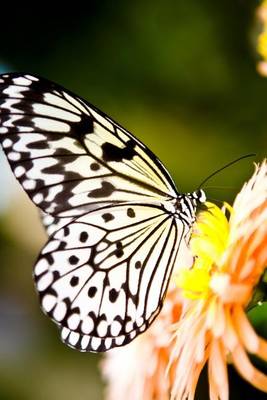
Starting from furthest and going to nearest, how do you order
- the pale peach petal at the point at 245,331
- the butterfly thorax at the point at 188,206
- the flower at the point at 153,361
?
the butterfly thorax at the point at 188,206, the flower at the point at 153,361, the pale peach petal at the point at 245,331

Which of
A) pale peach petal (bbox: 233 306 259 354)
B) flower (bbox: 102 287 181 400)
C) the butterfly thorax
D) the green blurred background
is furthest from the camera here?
the green blurred background

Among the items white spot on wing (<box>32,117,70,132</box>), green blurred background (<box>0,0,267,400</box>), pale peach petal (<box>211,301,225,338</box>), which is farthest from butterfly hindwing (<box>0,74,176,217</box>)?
pale peach petal (<box>211,301,225,338</box>)

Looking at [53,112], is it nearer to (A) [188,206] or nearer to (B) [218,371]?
(A) [188,206]

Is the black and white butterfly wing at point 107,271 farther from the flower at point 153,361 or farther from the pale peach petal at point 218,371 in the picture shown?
the pale peach petal at point 218,371

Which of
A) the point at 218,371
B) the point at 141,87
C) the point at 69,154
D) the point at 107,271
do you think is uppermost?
the point at 141,87

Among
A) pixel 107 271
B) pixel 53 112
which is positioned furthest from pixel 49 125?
pixel 107 271

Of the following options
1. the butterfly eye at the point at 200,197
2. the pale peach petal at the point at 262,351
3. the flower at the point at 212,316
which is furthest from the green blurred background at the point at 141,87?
the pale peach petal at the point at 262,351

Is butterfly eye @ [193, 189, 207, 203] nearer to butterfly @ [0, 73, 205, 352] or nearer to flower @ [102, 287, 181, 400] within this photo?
butterfly @ [0, 73, 205, 352]
